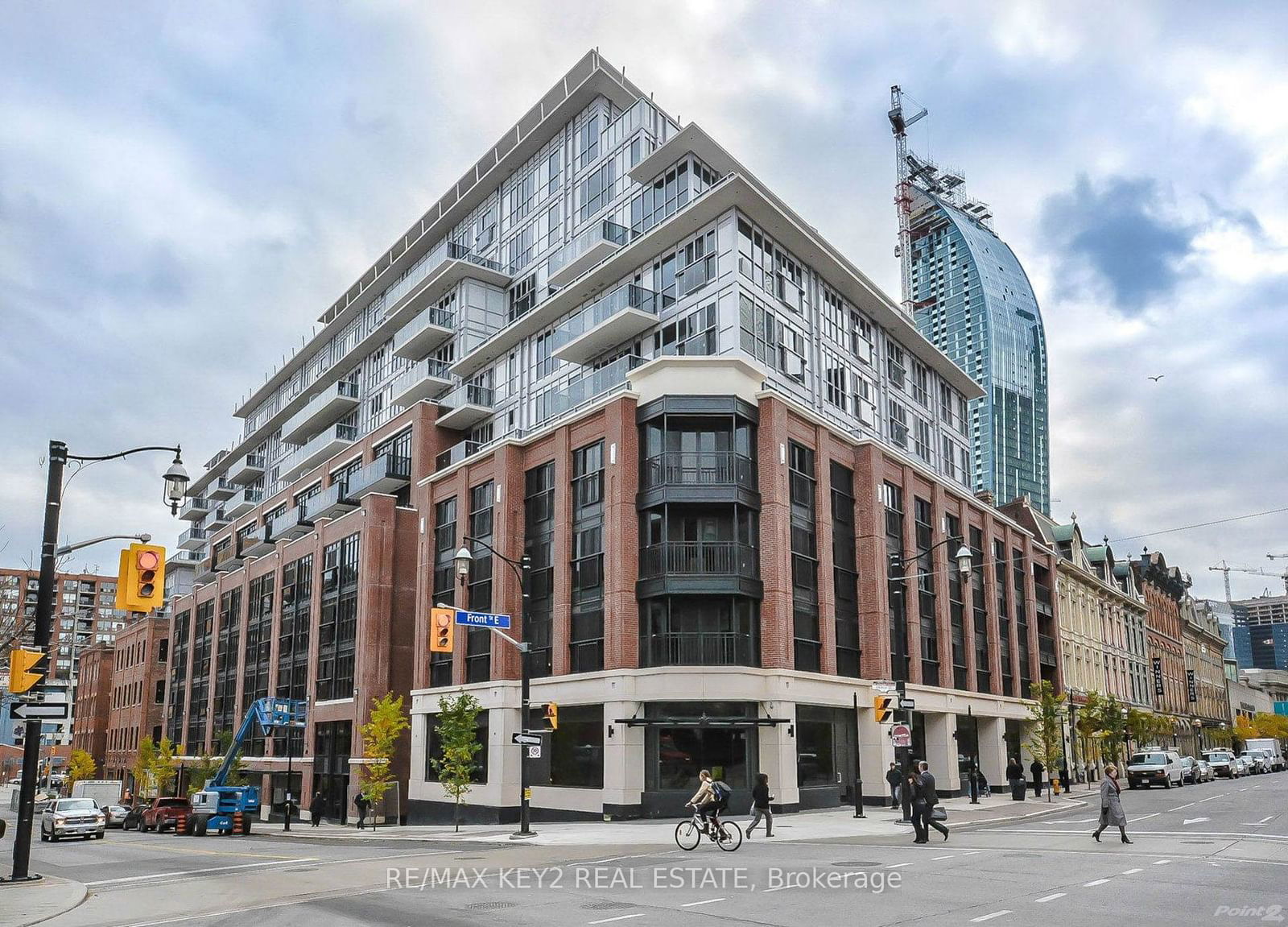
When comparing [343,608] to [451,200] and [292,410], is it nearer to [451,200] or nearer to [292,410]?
[451,200]

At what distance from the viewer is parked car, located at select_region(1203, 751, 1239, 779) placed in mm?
67000

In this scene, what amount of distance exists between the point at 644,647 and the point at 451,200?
39359 millimetres

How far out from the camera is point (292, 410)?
3398 inches

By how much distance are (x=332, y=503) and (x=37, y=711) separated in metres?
47.8

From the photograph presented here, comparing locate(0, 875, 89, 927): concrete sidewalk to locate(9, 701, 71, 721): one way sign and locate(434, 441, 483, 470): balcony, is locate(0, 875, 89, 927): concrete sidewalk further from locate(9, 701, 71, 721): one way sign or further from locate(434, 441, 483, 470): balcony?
locate(434, 441, 483, 470): balcony

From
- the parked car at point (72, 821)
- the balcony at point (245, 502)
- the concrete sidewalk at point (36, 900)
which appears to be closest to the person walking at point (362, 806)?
the parked car at point (72, 821)

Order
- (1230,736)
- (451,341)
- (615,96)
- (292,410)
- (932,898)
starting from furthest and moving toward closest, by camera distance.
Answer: (1230,736) < (292,410) < (451,341) < (615,96) < (932,898)

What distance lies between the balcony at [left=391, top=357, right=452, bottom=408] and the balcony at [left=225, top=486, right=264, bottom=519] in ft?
101

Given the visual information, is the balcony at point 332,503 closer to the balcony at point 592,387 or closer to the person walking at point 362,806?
the person walking at point 362,806

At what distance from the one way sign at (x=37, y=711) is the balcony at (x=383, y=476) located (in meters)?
39.6

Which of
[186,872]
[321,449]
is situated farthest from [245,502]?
[186,872]

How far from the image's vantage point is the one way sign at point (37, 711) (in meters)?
18.7

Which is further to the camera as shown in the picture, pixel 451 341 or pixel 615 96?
pixel 451 341

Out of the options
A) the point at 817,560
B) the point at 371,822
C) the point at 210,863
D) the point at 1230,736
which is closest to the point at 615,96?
the point at 817,560
